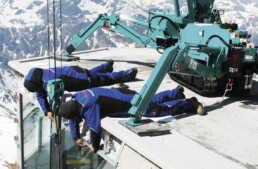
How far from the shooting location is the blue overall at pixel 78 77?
7.64m

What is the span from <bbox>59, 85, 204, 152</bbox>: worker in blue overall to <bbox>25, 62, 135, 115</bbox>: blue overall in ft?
5.16

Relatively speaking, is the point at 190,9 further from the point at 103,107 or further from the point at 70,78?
the point at 103,107

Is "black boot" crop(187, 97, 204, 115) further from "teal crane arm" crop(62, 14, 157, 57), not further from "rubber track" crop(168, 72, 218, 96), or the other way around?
"teal crane arm" crop(62, 14, 157, 57)

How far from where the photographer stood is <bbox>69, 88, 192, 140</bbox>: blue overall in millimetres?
6129

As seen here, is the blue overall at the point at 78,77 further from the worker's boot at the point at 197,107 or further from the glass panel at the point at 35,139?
the glass panel at the point at 35,139

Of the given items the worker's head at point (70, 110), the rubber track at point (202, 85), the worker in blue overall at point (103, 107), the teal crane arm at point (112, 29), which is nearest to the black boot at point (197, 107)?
the worker in blue overall at point (103, 107)

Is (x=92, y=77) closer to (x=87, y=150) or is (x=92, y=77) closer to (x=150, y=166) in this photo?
(x=87, y=150)

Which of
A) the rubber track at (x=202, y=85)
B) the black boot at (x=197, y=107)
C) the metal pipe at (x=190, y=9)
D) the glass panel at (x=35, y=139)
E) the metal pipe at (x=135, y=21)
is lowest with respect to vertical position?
the glass panel at (x=35, y=139)

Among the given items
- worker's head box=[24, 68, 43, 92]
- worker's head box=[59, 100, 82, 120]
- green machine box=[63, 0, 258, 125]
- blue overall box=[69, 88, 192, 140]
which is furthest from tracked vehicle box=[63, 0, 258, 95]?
worker's head box=[24, 68, 43, 92]

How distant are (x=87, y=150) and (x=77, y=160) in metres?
0.48

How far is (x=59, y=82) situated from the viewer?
667 cm

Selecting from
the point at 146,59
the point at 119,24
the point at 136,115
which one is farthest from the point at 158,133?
the point at 146,59

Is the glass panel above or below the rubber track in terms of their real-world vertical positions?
below

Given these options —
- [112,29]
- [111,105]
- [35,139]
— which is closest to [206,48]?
[111,105]
